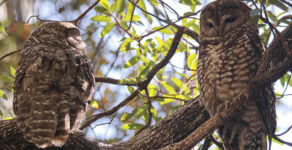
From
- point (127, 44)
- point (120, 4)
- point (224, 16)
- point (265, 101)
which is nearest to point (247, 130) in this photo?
point (265, 101)

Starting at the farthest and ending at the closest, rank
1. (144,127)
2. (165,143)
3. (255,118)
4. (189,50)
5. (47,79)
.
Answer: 1. (189,50)
2. (144,127)
3. (165,143)
4. (255,118)
5. (47,79)

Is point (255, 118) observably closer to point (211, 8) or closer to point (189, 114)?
point (189, 114)

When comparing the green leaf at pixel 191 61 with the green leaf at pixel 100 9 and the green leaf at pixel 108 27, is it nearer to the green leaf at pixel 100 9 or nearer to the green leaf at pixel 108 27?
the green leaf at pixel 108 27

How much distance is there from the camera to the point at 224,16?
11.3 feet

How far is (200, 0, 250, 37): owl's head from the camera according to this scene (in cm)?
344

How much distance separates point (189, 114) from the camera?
353cm

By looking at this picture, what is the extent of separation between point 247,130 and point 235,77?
1.52 feet

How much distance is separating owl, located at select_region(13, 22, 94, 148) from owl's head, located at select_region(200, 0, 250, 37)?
1.17 meters

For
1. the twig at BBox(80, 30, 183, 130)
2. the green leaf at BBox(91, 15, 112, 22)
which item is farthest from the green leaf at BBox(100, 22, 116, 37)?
the twig at BBox(80, 30, 183, 130)

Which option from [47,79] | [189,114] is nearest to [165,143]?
[189,114]

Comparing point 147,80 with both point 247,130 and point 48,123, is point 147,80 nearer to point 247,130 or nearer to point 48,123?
point 247,130

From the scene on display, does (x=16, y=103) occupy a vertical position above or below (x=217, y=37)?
below

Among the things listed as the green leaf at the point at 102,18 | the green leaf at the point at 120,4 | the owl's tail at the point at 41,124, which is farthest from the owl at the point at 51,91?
the green leaf at the point at 120,4

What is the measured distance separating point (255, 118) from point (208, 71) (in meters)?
0.55
